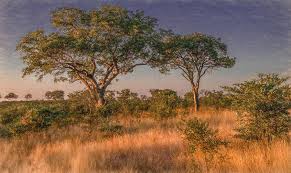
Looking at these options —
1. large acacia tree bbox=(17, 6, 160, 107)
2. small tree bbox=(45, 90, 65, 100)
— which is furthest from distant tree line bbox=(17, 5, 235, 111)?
small tree bbox=(45, 90, 65, 100)

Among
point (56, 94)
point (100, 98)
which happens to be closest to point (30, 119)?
point (100, 98)

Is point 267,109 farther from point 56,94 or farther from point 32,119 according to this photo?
point 56,94

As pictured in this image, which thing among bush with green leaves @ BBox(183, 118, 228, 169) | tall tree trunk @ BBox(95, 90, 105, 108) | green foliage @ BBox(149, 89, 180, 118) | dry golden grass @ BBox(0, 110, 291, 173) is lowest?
dry golden grass @ BBox(0, 110, 291, 173)

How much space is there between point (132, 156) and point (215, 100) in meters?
22.6

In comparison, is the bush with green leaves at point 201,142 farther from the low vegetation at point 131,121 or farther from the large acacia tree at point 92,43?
the large acacia tree at point 92,43

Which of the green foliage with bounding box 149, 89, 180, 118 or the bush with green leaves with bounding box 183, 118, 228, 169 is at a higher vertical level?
the green foliage with bounding box 149, 89, 180, 118

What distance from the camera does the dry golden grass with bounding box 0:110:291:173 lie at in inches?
415

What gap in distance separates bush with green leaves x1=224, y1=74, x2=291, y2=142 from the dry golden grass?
1.79 feet

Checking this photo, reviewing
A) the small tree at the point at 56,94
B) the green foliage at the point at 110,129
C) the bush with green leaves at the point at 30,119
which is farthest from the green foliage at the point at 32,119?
the small tree at the point at 56,94

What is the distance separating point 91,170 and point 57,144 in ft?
15.7

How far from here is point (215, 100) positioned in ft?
113

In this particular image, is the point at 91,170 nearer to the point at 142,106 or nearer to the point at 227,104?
the point at 142,106

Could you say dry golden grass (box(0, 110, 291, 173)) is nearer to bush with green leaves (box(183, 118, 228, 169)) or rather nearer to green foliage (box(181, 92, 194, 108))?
bush with green leaves (box(183, 118, 228, 169))

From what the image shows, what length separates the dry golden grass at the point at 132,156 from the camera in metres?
10.5
